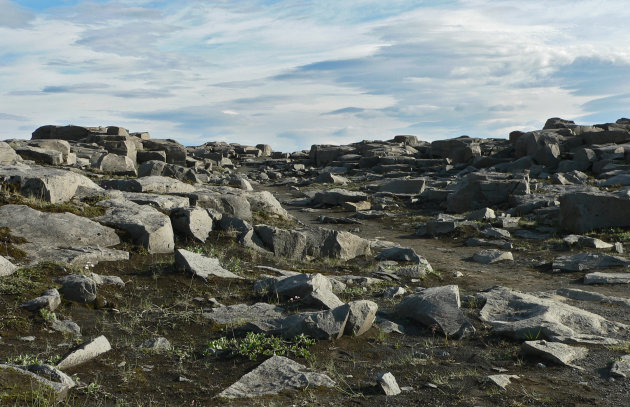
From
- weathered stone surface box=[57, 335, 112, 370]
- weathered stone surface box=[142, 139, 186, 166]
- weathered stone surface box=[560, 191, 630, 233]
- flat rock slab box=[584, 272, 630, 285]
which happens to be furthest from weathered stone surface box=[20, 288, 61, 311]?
weathered stone surface box=[142, 139, 186, 166]

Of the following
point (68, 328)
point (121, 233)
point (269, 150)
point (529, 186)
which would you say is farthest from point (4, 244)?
point (269, 150)

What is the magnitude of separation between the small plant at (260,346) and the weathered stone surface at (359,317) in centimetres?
60

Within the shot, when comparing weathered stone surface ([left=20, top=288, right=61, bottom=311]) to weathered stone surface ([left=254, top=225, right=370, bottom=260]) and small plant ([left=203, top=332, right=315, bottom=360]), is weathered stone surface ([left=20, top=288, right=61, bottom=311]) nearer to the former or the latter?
small plant ([left=203, top=332, right=315, bottom=360])

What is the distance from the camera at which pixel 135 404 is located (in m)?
5.56

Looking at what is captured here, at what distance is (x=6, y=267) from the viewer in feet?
28.2

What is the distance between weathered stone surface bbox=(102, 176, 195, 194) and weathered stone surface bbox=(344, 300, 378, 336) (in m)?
9.14

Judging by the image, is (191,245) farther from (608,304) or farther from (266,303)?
(608,304)

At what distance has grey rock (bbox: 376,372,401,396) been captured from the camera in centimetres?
604

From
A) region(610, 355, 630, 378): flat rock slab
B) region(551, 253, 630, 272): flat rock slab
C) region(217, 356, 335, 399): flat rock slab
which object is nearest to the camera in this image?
region(217, 356, 335, 399): flat rock slab

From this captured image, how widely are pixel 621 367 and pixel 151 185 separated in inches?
488

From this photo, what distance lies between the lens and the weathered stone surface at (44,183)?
12.3 metres

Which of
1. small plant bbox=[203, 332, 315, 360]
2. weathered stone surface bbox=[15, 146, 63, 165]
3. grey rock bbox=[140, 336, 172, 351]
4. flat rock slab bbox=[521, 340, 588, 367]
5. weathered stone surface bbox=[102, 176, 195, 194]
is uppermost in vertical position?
weathered stone surface bbox=[15, 146, 63, 165]

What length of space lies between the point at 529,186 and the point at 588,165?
7.36 meters

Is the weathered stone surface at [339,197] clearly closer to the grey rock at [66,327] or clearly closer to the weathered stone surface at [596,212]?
the weathered stone surface at [596,212]
